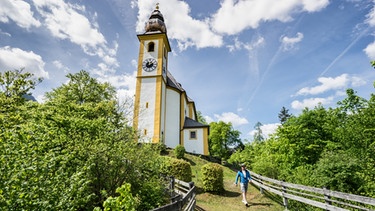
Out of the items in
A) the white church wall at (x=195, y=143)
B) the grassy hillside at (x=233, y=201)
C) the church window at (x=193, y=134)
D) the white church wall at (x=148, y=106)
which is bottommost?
the grassy hillside at (x=233, y=201)

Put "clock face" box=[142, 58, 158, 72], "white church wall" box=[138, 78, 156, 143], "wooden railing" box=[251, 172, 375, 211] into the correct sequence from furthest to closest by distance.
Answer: "clock face" box=[142, 58, 158, 72], "white church wall" box=[138, 78, 156, 143], "wooden railing" box=[251, 172, 375, 211]

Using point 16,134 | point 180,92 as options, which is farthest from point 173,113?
point 16,134

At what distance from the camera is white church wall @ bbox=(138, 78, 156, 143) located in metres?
23.4

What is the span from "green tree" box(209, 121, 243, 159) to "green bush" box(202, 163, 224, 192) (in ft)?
97.8

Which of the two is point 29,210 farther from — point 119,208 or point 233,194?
point 233,194

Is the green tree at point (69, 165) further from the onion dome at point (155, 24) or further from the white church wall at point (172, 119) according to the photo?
the onion dome at point (155, 24)

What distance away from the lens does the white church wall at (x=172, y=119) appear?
24969mm

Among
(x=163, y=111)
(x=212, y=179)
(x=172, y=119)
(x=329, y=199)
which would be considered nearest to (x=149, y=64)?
(x=163, y=111)

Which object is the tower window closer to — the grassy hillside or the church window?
the church window

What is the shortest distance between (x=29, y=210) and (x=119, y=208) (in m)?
1.34

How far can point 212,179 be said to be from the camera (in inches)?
452

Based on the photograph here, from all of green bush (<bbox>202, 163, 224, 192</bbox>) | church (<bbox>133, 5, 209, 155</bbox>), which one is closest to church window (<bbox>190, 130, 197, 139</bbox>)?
church (<bbox>133, 5, 209, 155</bbox>)

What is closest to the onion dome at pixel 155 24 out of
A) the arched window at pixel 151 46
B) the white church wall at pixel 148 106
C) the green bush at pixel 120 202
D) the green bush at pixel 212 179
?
the arched window at pixel 151 46

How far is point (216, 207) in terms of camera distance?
9.41 metres
